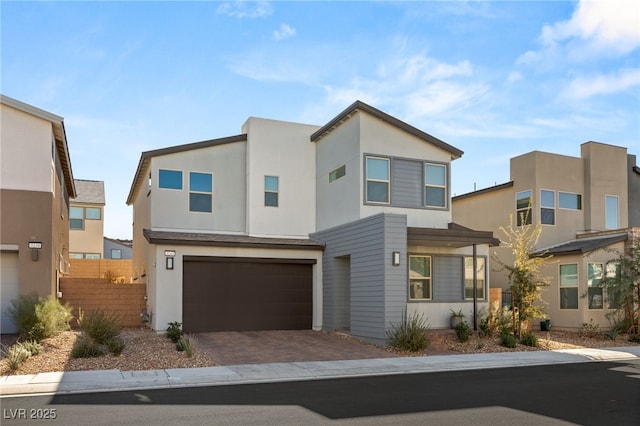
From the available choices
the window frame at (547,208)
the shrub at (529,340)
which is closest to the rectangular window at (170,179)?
the shrub at (529,340)

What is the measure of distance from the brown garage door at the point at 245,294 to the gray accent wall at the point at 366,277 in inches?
41.5

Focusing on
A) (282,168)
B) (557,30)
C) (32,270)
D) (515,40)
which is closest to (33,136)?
(32,270)

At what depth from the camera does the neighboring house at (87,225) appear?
36.1 m

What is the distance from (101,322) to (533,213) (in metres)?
17.6

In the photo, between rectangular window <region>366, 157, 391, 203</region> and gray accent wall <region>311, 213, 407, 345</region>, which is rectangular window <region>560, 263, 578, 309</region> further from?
gray accent wall <region>311, 213, 407, 345</region>

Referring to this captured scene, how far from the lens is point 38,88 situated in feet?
55.3

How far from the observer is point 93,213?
36719 mm

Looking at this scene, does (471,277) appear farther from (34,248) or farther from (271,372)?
(34,248)

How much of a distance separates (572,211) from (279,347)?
15229 millimetres

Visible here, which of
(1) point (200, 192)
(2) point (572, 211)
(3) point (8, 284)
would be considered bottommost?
(3) point (8, 284)

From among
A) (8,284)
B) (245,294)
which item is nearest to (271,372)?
(245,294)

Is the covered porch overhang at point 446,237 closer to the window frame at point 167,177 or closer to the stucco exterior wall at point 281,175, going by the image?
the stucco exterior wall at point 281,175

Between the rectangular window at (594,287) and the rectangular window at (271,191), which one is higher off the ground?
the rectangular window at (271,191)

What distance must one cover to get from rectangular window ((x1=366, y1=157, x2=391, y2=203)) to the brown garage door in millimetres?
3797
